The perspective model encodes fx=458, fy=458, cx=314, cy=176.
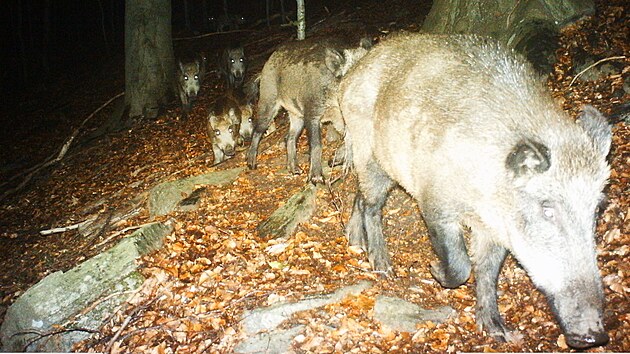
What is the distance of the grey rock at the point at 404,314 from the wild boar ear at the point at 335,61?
344 centimetres

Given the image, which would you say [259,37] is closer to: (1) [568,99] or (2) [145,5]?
(2) [145,5]

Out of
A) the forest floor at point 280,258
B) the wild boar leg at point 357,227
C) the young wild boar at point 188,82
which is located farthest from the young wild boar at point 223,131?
the wild boar leg at point 357,227

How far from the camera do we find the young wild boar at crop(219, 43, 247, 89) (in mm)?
12766

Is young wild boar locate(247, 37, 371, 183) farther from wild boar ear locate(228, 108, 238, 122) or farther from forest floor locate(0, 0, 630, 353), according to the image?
wild boar ear locate(228, 108, 238, 122)

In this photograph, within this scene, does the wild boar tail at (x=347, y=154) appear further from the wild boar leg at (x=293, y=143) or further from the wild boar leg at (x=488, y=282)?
the wild boar leg at (x=488, y=282)

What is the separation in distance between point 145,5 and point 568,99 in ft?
33.4

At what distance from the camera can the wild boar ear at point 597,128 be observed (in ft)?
10.3

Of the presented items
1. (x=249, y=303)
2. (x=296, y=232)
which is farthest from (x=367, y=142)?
(x=249, y=303)

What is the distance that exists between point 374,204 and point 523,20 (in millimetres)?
4166

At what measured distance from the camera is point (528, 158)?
9.71 feet

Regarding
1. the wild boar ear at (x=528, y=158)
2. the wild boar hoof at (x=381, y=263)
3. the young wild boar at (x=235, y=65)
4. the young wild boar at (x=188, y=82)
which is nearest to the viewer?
the wild boar ear at (x=528, y=158)

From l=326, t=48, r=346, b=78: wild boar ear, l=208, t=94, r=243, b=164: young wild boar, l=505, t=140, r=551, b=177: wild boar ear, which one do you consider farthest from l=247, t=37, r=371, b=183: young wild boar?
l=505, t=140, r=551, b=177: wild boar ear

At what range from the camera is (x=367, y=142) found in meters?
4.82

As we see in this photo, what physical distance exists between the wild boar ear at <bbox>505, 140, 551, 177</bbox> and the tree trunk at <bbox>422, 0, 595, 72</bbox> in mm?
4301
